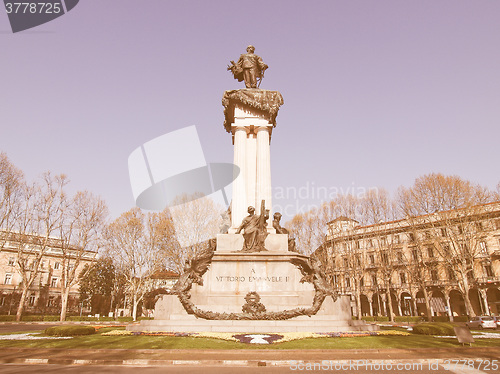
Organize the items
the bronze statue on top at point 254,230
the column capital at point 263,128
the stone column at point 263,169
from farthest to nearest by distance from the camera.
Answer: the column capital at point 263,128, the stone column at point 263,169, the bronze statue on top at point 254,230

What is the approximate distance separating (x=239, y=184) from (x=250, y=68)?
893 cm

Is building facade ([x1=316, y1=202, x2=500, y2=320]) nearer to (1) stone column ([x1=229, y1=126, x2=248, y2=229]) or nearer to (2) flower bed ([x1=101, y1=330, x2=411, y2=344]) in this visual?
(1) stone column ([x1=229, y1=126, x2=248, y2=229])

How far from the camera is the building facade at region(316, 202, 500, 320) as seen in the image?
33.4 metres

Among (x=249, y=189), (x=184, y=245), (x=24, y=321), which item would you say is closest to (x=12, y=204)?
(x=24, y=321)

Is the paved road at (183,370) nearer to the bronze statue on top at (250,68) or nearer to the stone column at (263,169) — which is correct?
the stone column at (263,169)

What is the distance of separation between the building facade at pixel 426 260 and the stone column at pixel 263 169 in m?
20.5

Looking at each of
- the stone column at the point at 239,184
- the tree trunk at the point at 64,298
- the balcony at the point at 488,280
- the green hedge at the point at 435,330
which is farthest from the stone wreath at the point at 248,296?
the balcony at the point at 488,280

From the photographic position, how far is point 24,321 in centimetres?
3597

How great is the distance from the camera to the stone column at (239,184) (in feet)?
64.4

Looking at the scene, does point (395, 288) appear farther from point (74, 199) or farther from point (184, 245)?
point (74, 199)

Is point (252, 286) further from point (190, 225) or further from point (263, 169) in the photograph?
point (190, 225)

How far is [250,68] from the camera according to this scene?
77.5 feet

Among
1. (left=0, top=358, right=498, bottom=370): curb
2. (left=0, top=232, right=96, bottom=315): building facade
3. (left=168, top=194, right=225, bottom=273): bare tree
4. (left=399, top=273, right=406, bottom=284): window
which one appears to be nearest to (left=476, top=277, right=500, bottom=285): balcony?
(left=399, top=273, right=406, bottom=284): window

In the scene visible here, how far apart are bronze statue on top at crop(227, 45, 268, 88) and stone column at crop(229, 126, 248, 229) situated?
13.7 feet
